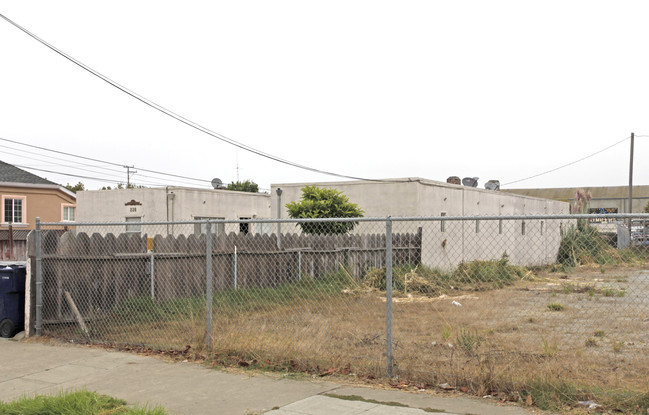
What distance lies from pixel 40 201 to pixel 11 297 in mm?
31047

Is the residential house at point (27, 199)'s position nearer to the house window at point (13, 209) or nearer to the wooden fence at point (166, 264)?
the house window at point (13, 209)

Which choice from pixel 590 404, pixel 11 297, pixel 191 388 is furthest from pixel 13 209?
pixel 590 404

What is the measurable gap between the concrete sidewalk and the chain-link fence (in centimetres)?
44

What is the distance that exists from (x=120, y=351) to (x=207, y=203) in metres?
16.7

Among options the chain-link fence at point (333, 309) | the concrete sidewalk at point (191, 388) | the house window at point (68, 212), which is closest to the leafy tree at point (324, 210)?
the chain-link fence at point (333, 309)

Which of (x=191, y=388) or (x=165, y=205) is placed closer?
(x=191, y=388)

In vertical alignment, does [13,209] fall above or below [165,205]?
below

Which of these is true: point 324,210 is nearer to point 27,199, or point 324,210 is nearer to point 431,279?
point 431,279

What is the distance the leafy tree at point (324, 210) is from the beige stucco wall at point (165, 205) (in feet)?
18.9

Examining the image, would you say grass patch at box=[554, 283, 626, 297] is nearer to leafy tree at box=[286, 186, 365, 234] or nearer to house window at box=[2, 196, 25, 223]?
leafy tree at box=[286, 186, 365, 234]

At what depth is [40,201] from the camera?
124 ft

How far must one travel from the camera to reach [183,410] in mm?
5750

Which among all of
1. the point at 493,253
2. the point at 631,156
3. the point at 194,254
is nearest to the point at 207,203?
the point at 493,253

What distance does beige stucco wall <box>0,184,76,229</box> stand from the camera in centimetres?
3628
